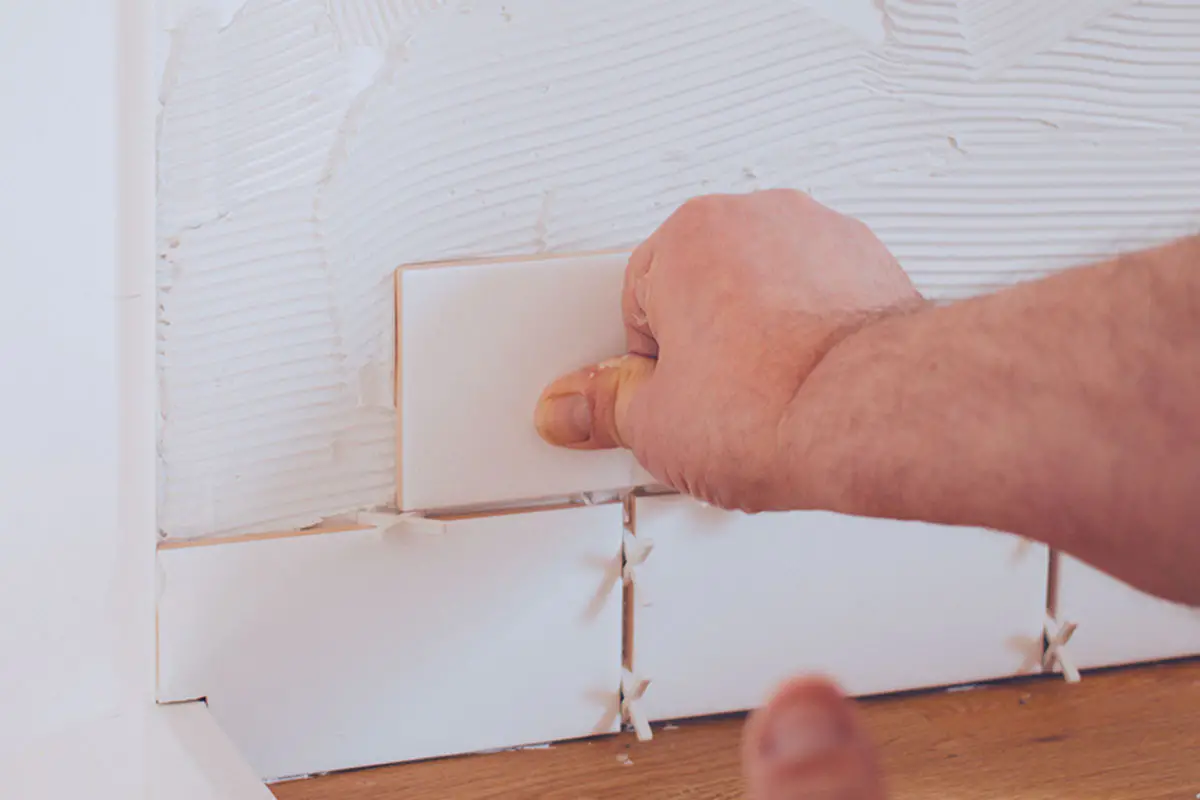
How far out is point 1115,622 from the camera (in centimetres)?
86

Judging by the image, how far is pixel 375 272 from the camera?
702 mm

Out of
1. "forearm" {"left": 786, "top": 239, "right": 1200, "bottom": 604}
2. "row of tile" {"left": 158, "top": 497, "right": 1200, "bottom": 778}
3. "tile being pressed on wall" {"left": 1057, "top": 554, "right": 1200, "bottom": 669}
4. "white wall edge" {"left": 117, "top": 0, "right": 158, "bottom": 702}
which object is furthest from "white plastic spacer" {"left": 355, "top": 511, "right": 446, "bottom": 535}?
"tile being pressed on wall" {"left": 1057, "top": 554, "right": 1200, "bottom": 669}

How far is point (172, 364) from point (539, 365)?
18cm

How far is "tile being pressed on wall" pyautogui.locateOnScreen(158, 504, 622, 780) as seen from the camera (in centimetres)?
71

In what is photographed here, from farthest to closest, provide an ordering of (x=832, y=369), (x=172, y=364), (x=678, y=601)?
(x=678, y=601)
(x=172, y=364)
(x=832, y=369)

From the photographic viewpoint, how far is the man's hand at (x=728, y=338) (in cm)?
55

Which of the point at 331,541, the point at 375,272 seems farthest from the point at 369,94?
the point at 331,541

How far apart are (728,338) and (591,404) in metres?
0.13

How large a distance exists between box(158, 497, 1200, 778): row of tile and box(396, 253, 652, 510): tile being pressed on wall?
0.08 feet

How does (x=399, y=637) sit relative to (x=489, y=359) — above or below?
below

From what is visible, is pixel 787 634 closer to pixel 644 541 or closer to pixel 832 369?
pixel 644 541

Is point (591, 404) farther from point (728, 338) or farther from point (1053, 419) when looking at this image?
point (1053, 419)

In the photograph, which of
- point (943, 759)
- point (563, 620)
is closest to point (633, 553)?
point (563, 620)

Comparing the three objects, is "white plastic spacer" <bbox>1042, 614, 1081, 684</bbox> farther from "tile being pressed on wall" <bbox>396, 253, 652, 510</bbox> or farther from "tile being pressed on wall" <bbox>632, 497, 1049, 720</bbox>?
"tile being pressed on wall" <bbox>396, 253, 652, 510</bbox>
